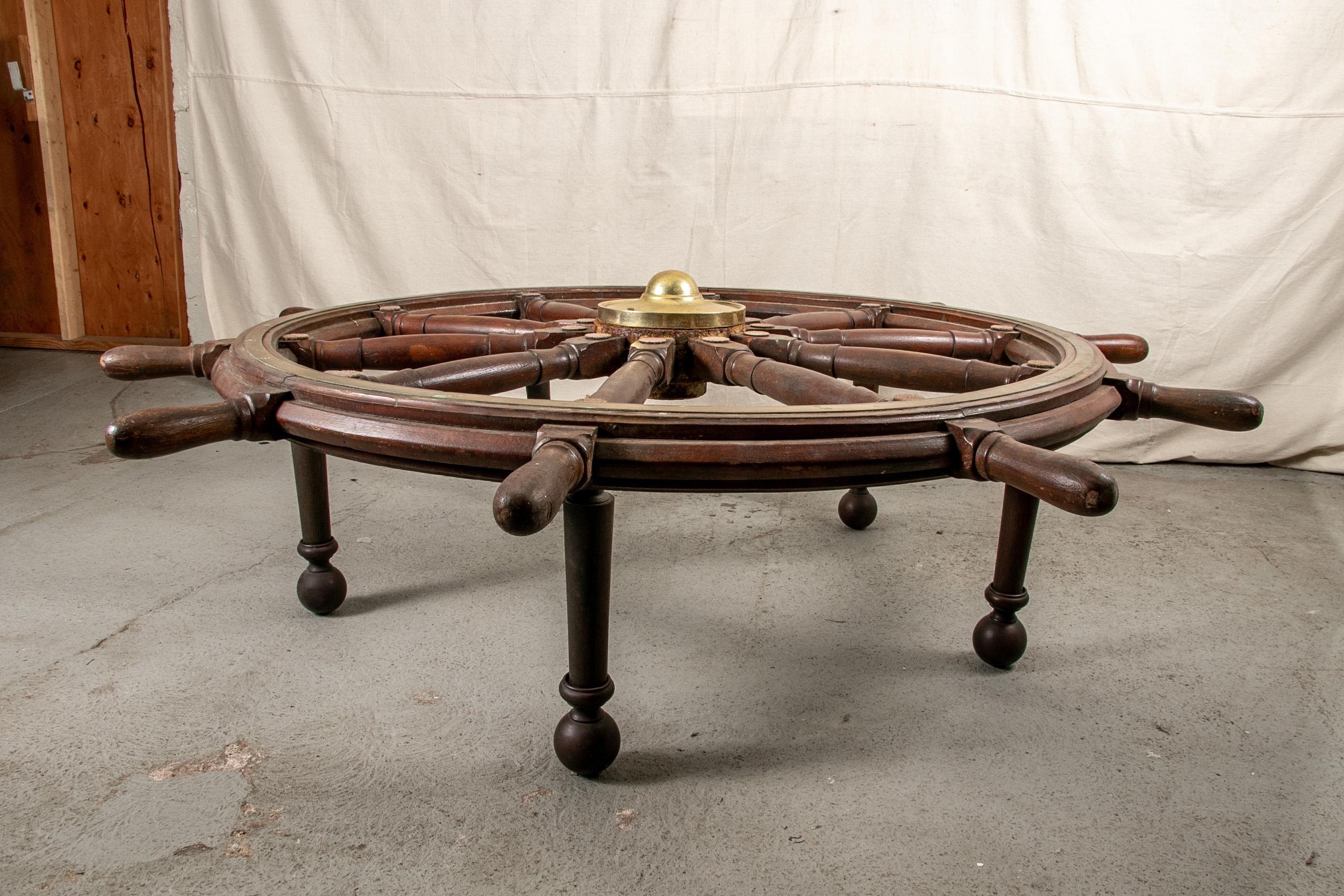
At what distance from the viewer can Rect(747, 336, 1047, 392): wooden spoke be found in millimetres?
1848

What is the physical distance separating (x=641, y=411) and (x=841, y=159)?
8.45 ft

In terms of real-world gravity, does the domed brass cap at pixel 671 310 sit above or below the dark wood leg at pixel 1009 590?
above

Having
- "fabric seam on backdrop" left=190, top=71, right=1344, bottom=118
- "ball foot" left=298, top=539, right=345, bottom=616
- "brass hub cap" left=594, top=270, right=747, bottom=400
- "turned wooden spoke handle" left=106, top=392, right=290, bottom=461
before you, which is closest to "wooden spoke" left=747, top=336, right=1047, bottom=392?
"brass hub cap" left=594, top=270, right=747, bottom=400

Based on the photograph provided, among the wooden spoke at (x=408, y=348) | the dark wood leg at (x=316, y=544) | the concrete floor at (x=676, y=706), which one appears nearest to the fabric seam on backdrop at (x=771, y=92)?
the concrete floor at (x=676, y=706)

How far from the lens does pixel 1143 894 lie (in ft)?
4.90

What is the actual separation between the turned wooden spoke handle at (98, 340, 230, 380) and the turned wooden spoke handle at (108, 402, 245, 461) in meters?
0.37

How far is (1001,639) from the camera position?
2145mm

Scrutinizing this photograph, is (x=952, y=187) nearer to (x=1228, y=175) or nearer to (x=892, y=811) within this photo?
(x=1228, y=175)

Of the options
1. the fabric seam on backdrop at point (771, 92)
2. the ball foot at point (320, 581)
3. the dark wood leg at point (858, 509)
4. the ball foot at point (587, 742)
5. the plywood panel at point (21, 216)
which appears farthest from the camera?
the plywood panel at point (21, 216)

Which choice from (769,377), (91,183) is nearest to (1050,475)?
(769,377)

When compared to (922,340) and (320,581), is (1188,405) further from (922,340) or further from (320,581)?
(320,581)

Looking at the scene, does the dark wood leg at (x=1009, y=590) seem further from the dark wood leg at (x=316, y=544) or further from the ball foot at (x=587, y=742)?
the dark wood leg at (x=316, y=544)

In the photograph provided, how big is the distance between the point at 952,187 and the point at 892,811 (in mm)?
2515

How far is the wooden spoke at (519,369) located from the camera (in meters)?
1.73
